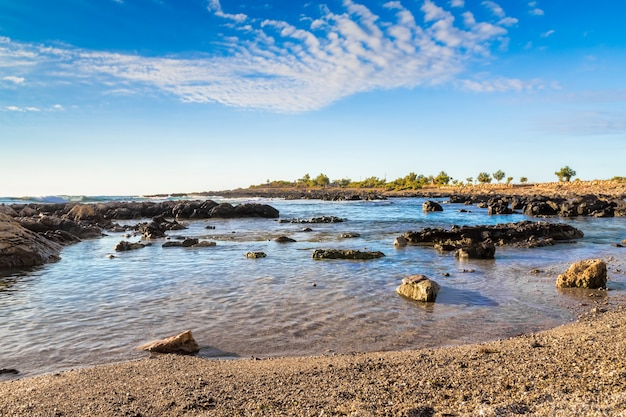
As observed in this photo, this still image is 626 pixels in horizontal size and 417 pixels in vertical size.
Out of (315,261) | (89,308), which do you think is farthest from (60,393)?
(315,261)

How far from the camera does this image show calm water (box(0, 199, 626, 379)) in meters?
9.16

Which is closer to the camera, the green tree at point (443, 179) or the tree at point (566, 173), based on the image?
the tree at point (566, 173)

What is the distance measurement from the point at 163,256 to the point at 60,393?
17.1 metres

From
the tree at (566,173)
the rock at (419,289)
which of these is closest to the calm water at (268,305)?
the rock at (419,289)

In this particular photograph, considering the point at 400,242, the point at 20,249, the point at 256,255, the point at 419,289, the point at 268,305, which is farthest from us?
the point at 400,242

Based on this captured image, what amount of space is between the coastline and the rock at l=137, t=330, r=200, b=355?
0.32 meters

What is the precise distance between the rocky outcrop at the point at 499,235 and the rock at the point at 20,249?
19.7 m

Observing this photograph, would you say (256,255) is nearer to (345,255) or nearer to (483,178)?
(345,255)

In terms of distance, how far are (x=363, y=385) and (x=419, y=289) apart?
653 centimetres

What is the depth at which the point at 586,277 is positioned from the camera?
13.7m

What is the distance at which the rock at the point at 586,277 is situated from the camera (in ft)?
44.6

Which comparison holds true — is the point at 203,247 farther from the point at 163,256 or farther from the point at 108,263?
the point at 108,263

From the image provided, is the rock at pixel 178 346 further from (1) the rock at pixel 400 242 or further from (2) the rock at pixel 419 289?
(1) the rock at pixel 400 242

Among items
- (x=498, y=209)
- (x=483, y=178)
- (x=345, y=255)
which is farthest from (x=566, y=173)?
(x=345, y=255)
